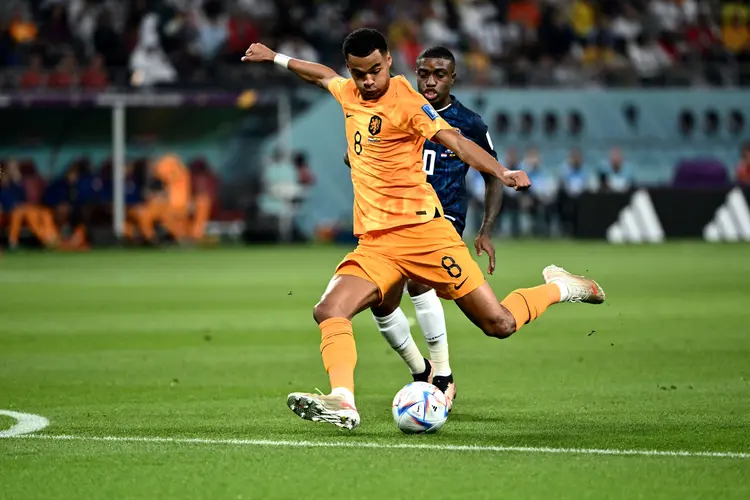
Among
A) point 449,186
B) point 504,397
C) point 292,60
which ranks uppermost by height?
point 292,60

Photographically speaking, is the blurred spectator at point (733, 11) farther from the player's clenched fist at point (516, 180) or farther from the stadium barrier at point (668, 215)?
the player's clenched fist at point (516, 180)

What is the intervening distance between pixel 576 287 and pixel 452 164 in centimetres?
110

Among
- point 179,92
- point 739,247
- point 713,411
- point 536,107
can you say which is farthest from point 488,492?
point 536,107

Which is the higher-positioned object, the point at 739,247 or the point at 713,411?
the point at 713,411

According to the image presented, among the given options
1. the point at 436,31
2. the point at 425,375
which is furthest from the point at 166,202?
the point at 425,375

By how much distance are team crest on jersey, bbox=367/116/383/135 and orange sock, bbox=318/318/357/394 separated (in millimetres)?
1039

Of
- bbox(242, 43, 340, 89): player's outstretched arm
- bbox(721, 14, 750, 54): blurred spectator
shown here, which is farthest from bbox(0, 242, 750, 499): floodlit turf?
bbox(721, 14, 750, 54): blurred spectator

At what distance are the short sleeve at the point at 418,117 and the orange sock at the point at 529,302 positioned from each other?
120 centimetres

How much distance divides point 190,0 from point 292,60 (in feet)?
79.4

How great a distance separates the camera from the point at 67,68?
2980 cm

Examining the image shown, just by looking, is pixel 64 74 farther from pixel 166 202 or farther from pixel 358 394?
pixel 358 394

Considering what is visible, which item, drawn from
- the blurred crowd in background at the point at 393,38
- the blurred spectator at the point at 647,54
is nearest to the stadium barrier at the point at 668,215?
the blurred crowd in background at the point at 393,38

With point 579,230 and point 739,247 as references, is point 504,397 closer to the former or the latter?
point 739,247

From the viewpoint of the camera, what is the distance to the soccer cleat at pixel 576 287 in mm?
8344
